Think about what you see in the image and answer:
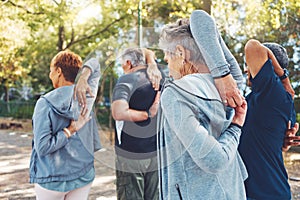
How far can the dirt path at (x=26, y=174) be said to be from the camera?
17.4 ft

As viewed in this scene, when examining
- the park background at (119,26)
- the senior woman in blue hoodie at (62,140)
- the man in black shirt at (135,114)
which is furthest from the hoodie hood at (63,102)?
the man in black shirt at (135,114)

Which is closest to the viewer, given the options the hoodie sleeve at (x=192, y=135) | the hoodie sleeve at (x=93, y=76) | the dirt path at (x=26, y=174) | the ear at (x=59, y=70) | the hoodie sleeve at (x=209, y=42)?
the hoodie sleeve at (x=192, y=135)

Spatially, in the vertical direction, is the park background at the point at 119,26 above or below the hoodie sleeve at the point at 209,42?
above

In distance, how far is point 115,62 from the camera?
1.99 m

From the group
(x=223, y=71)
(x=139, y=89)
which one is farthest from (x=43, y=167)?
(x=223, y=71)

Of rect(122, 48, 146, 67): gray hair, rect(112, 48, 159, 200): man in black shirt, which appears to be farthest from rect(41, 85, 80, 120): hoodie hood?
rect(122, 48, 146, 67): gray hair

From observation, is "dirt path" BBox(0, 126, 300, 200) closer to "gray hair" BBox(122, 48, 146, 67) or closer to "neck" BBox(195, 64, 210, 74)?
"gray hair" BBox(122, 48, 146, 67)

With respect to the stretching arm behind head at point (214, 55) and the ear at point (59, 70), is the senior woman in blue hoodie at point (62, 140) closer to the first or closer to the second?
the ear at point (59, 70)

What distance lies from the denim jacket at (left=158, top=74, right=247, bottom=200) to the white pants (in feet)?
3.58

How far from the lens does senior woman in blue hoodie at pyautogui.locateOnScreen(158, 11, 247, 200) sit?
4.39 ft

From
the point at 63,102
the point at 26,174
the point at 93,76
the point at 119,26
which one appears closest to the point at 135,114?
the point at 93,76

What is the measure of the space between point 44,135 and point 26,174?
5.13m

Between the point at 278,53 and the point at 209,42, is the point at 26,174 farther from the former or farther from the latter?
the point at 209,42

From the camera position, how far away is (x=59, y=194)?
7.74 ft
